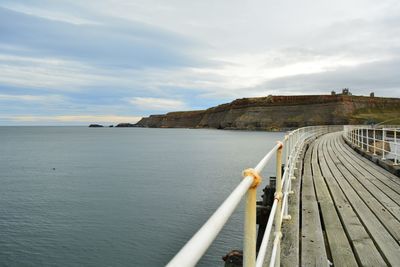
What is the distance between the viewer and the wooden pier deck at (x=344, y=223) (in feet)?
12.1

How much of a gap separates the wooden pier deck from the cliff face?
99983 millimetres

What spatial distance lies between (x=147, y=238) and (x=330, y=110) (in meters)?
113

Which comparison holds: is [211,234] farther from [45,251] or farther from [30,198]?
[30,198]

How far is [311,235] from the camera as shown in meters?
4.28

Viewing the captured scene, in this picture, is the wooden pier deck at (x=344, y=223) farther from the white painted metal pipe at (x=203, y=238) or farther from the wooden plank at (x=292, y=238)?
the white painted metal pipe at (x=203, y=238)

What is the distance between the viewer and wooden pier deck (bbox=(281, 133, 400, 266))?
369 centimetres

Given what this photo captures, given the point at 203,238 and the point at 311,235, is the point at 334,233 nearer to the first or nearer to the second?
the point at 311,235

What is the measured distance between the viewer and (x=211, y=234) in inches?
41.8

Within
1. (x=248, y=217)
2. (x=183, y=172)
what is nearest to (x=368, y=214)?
(x=248, y=217)

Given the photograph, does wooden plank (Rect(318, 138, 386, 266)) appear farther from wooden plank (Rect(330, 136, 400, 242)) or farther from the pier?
wooden plank (Rect(330, 136, 400, 242))

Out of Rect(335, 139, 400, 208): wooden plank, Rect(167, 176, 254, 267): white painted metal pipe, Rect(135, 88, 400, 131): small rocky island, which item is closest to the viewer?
Rect(167, 176, 254, 267): white painted metal pipe

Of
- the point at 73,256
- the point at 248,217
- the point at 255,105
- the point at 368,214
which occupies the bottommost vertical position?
the point at 73,256

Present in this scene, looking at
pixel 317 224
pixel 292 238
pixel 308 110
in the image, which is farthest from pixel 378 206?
pixel 308 110

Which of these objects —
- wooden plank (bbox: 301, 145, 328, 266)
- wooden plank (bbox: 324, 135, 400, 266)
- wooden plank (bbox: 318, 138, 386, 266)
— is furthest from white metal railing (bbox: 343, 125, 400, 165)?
wooden plank (bbox: 301, 145, 328, 266)
